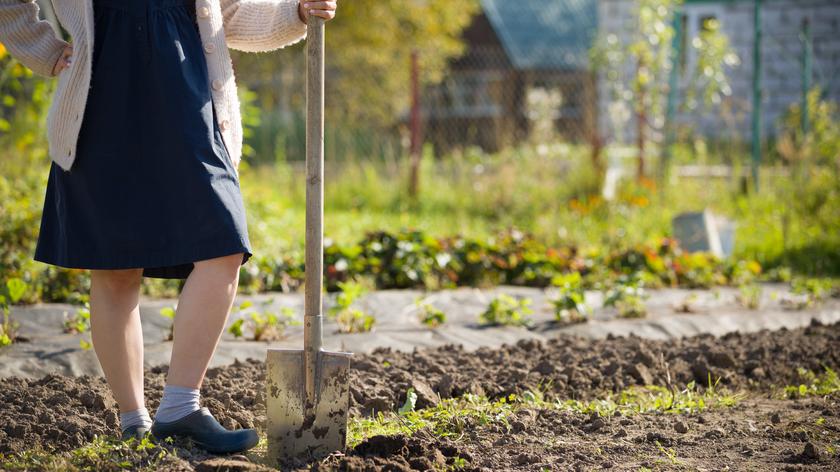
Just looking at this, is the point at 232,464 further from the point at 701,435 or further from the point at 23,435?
the point at 701,435

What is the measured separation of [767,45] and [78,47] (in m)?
12.8

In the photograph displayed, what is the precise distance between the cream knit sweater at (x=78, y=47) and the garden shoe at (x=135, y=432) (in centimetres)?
66

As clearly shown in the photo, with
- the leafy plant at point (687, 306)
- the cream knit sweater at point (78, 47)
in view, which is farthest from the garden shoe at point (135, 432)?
the leafy plant at point (687, 306)

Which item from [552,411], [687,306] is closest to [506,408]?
[552,411]

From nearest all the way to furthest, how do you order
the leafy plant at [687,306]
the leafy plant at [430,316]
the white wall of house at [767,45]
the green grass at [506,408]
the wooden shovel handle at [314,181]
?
1. the wooden shovel handle at [314,181]
2. the green grass at [506,408]
3. the leafy plant at [430,316]
4. the leafy plant at [687,306]
5. the white wall of house at [767,45]

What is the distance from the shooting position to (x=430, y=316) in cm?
409

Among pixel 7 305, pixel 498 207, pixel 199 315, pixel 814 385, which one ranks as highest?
pixel 498 207

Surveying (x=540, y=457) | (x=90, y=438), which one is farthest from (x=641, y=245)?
(x=90, y=438)

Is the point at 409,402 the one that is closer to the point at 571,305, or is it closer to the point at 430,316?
the point at 430,316

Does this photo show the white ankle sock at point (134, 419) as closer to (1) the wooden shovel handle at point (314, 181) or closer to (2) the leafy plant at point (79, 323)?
(1) the wooden shovel handle at point (314, 181)

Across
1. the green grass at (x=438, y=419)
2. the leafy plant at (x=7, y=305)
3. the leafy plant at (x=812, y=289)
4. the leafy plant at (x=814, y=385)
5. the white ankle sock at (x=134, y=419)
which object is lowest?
the leafy plant at (x=814, y=385)

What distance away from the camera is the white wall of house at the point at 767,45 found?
12758 millimetres

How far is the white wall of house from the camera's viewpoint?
12758 mm

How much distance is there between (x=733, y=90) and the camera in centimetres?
1325
